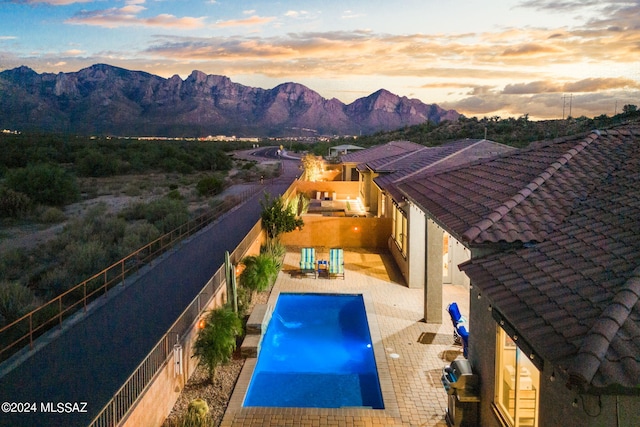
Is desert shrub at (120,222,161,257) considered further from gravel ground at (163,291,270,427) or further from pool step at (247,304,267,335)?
gravel ground at (163,291,270,427)

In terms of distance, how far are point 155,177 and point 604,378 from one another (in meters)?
52.7

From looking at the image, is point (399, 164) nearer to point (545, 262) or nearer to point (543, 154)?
point (543, 154)

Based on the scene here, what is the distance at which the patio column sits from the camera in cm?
1298

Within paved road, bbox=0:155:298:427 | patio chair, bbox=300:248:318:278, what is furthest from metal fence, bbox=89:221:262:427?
patio chair, bbox=300:248:318:278

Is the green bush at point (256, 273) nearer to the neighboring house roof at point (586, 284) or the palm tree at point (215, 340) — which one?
the palm tree at point (215, 340)

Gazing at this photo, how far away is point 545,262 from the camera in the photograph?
5938mm

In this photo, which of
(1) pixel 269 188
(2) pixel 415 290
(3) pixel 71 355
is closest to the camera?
(3) pixel 71 355

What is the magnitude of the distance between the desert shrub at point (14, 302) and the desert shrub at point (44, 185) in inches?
850

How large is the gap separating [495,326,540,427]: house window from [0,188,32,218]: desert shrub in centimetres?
2924

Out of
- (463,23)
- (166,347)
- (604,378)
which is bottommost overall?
(166,347)

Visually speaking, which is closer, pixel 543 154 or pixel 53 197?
pixel 543 154

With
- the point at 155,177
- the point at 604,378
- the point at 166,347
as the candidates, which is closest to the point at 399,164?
the point at 166,347

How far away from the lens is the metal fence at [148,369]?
631cm

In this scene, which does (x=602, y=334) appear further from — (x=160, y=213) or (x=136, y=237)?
(x=160, y=213)
